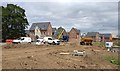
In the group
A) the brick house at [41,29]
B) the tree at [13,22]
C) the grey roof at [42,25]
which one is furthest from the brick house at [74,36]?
the tree at [13,22]

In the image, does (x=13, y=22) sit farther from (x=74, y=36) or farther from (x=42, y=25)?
(x=42, y=25)

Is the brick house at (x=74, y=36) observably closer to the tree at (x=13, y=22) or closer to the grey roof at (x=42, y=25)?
the grey roof at (x=42, y=25)

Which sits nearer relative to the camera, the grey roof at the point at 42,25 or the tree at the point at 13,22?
the tree at the point at 13,22

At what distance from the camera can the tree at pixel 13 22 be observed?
215 ft

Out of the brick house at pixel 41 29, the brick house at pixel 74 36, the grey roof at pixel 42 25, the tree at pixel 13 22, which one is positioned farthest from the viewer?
the grey roof at pixel 42 25

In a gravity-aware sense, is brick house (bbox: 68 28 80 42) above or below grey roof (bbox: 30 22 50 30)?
below

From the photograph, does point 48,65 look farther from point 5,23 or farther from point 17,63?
point 5,23

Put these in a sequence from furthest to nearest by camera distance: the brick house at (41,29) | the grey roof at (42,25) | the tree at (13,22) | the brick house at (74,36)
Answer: the grey roof at (42,25) < the brick house at (41,29) < the brick house at (74,36) < the tree at (13,22)

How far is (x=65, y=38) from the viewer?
2410 inches

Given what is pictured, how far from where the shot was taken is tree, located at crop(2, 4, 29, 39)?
65.6m

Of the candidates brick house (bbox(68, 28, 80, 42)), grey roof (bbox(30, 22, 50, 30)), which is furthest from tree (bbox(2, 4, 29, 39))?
grey roof (bbox(30, 22, 50, 30))

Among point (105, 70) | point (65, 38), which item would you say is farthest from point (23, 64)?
point (65, 38)

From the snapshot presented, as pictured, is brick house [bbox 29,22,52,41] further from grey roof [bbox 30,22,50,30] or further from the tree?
the tree

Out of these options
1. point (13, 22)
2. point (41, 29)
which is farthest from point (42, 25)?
point (13, 22)
